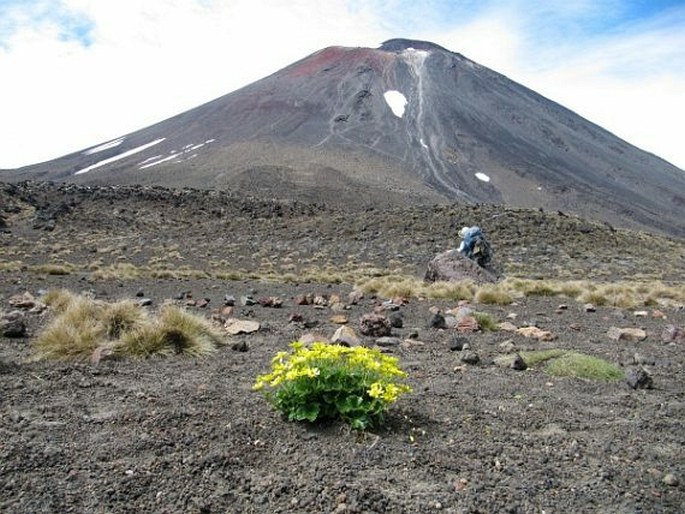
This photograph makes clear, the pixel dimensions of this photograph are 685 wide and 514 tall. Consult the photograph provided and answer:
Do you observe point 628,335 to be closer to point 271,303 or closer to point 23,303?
point 271,303

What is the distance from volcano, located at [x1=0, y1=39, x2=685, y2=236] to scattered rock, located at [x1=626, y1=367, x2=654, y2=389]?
4803 cm

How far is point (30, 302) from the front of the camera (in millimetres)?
10070

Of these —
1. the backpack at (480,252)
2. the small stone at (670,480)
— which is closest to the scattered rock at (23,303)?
the small stone at (670,480)

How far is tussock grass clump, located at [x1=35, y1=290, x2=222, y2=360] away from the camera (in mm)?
6402

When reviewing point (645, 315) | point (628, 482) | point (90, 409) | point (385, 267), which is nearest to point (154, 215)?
point (385, 267)

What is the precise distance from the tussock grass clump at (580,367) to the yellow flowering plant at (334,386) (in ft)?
8.06

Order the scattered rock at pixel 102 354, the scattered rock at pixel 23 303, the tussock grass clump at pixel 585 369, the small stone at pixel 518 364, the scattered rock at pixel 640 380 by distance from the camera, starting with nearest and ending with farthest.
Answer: the scattered rock at pixel 640 380, the tussock grass clump at pixel 585 369, the scattered rock at pixel 102 354, the small stone at pixel 518 364, the scattered rock at pixel 23 303

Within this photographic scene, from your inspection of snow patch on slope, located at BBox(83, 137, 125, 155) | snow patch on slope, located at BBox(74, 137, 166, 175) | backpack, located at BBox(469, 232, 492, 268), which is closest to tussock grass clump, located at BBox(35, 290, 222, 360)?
backpack, located at BBox(469, 232, 492, 268)

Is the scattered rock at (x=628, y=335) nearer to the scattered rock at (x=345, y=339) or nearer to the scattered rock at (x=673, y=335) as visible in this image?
the scattered rock at (x=673, y=335)

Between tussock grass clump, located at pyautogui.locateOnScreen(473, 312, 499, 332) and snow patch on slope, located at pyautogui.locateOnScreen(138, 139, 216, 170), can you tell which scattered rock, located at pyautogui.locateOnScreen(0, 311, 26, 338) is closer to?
tussock grass clump, located at pyautogui.locateOnScreen(473, 312, 499, 332)

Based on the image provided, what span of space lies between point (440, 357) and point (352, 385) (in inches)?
105

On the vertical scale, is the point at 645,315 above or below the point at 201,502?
below

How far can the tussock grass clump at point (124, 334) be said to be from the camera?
640 centimetres

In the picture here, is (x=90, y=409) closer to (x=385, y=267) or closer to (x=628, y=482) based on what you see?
(x=628, y=482)
